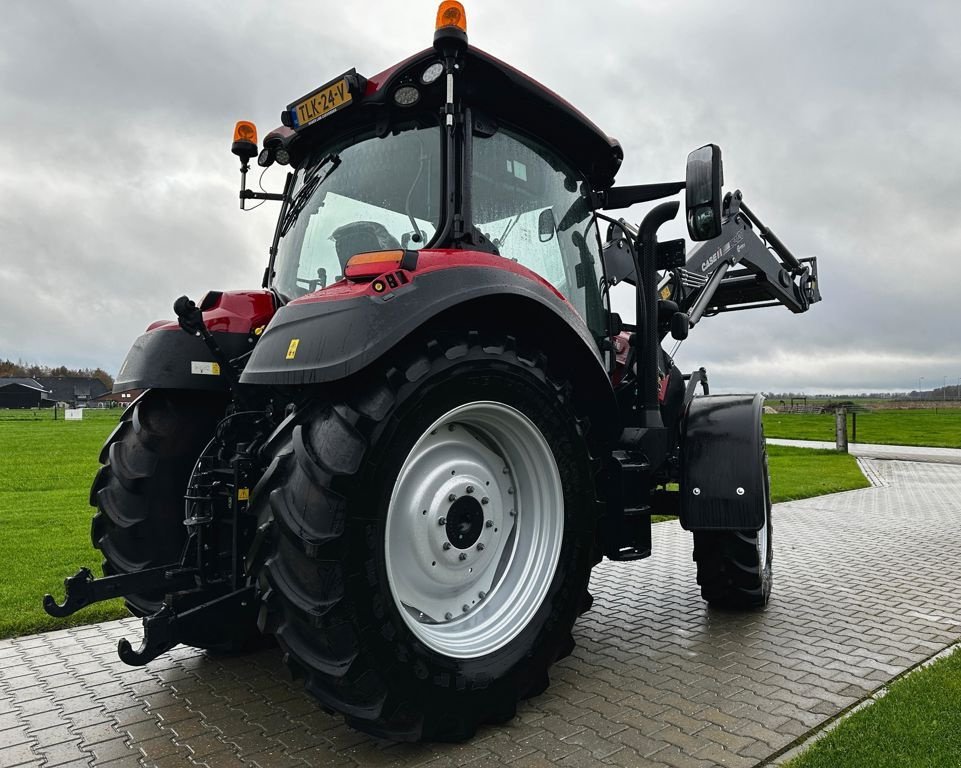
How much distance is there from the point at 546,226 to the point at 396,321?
162 centimetres

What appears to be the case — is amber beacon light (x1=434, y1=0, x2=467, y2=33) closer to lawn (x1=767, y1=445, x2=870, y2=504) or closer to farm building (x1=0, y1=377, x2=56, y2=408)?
lawn (x1=767, y1=445, x2=870, y2=504)

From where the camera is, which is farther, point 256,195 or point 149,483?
point 256,195

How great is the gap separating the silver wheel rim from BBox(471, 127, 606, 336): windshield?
974mm

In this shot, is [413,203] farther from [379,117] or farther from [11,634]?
[11,634]

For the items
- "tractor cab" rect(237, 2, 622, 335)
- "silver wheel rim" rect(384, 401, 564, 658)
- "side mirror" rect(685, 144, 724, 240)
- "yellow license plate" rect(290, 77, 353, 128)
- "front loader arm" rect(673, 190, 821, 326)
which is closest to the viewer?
"silver wheel rim" rect(384, 401, 564, 658)

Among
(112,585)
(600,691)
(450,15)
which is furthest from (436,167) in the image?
(600,691)

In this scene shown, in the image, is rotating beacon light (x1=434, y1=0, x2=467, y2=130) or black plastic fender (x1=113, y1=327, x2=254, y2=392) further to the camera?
black plastic fender (x1=113, y1=327, x2=254, y2=392)

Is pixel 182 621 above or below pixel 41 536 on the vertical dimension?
above

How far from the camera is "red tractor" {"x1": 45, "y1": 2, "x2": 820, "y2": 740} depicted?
8.34 ft

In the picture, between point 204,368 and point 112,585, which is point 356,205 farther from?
point 112,585

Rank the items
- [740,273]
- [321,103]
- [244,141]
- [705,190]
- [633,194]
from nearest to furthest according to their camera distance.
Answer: [321,103] < [705,190] < [244,141] < [633,194] < [740,273]

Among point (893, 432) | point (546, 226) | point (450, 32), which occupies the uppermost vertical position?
point (450, 32)

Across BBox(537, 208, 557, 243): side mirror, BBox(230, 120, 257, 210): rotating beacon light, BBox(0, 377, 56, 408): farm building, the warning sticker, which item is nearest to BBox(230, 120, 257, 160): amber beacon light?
BBox(230, 120, 257, 210): rotating beacon light

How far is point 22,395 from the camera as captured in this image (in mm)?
77000
